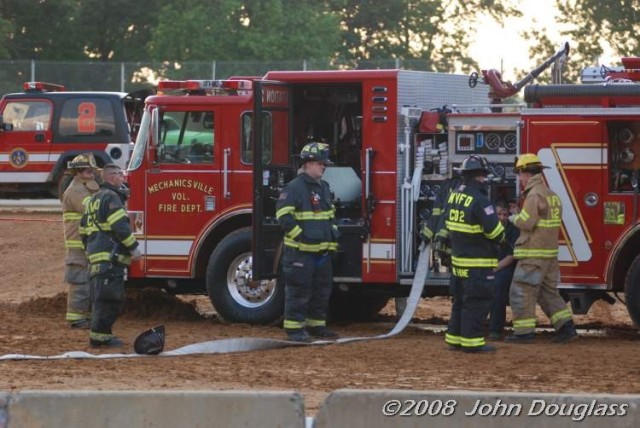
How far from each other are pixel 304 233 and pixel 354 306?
9.07 feet

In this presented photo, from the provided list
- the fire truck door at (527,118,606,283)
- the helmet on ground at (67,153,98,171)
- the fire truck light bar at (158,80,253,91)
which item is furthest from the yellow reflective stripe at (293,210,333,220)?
the helmet on ground at (67,153,98,171)

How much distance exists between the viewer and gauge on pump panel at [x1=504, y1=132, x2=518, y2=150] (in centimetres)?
1445

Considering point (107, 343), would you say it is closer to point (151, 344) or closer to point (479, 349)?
point (151, 344)

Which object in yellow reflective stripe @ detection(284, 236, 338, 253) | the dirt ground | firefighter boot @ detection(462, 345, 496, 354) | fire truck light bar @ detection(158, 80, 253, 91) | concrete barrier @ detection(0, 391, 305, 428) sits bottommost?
the dirt ground

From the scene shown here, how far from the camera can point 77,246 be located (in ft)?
49.7

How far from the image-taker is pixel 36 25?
4625 centimetres

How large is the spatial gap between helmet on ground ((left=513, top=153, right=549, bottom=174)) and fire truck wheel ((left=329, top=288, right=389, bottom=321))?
314 centimetres

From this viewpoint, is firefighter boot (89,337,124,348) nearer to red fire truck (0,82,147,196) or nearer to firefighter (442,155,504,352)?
firefighter (442,155,504,352)

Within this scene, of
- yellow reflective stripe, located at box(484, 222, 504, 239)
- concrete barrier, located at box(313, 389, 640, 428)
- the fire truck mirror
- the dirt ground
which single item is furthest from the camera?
the fire truck mirror

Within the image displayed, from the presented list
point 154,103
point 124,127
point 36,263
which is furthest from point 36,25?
point 154,103

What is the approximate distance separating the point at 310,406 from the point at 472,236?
3.29 meters

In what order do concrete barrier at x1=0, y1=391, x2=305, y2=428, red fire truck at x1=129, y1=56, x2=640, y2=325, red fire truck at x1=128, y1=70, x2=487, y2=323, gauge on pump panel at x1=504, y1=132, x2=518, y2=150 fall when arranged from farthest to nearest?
red fire truck at x1=128, y1=70, x2=487, y2=323, gauge on pump panel at x1=504, y1=132, x2=518, y2=150, red fire truck at x1=129, y1=56, x2=640, y2=325, concrete barrier at x1=0, y1=391, x2=305, y2=428

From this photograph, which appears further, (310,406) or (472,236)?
(472,236)

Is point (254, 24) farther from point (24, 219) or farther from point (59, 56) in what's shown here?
point (24, 219)
